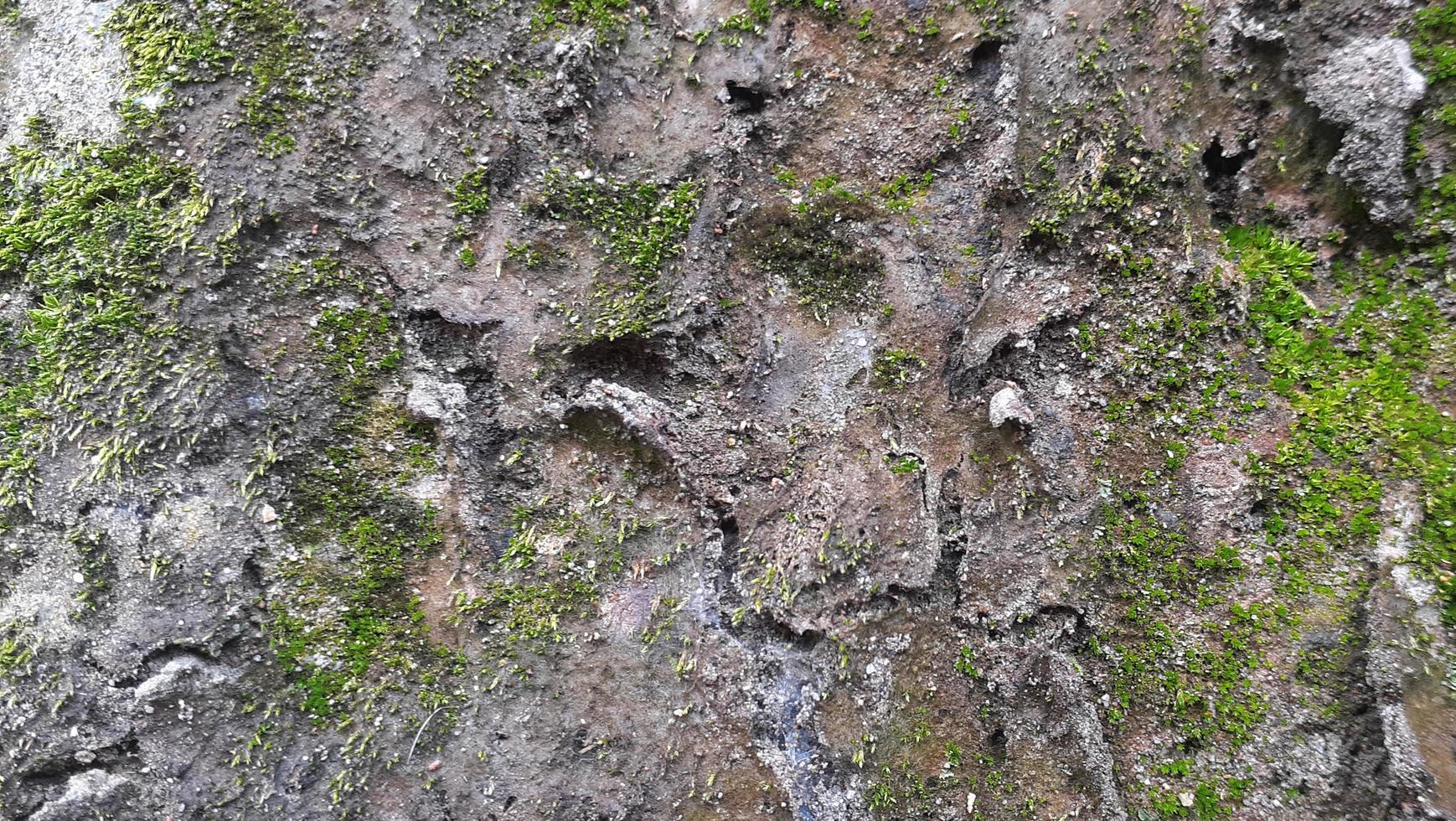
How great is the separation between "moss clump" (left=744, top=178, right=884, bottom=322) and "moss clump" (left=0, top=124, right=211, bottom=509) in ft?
8.08

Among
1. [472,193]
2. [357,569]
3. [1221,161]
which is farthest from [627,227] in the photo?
[1221,161]

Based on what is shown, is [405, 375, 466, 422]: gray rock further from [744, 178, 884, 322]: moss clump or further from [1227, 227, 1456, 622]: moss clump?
[1227, 227, 1456, 622]: moss clump

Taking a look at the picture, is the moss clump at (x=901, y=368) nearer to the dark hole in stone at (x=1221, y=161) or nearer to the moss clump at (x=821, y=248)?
the moss clump at (x=821, y=248)

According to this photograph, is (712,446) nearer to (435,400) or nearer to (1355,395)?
(435,400)

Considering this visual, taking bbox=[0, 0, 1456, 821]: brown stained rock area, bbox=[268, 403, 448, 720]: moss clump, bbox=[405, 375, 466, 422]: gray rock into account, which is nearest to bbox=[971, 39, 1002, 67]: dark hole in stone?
bbox=[0, 0, 1456, 821]: brown stained rock area

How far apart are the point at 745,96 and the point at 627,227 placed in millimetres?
851

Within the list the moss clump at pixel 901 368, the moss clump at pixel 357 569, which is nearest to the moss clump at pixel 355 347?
the moss clump at pixel 357 569

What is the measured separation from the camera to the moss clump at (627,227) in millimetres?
3309

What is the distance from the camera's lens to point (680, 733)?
10.7 feet

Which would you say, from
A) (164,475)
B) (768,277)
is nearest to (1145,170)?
(768,277)

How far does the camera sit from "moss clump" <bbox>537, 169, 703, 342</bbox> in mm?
3309

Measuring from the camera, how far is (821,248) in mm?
3416

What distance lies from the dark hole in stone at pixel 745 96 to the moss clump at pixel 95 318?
2.36 meters

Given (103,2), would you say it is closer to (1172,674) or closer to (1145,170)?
(1145,170)
